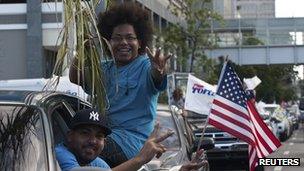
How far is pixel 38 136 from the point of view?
3748 millimetres

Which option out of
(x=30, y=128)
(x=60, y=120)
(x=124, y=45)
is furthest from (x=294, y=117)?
(x=30, y=128)

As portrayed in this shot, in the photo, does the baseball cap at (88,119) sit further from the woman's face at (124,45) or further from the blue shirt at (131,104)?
the woman's face at (124,45)

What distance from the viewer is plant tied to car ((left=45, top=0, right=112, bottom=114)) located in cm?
394

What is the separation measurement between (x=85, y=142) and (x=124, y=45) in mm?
1047

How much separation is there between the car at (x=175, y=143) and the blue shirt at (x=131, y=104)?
1256mm

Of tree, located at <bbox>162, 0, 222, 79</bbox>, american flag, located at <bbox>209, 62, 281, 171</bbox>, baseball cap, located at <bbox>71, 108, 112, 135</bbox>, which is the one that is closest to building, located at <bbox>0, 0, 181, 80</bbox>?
tree, located at <bbox>162, 0, 222, 79</bbox>

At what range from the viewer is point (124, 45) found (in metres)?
4.89

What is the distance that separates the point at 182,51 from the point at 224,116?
29.1m

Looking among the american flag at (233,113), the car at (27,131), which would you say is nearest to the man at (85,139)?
the car at (27,131)

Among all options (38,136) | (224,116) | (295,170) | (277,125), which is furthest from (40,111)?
(277,125)

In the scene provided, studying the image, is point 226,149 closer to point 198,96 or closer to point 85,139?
point 198,96

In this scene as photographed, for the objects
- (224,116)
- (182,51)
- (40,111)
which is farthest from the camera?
(182,51)

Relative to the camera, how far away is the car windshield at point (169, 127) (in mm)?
8453

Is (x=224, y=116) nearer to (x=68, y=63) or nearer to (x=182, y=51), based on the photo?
(x=68, y=63)
